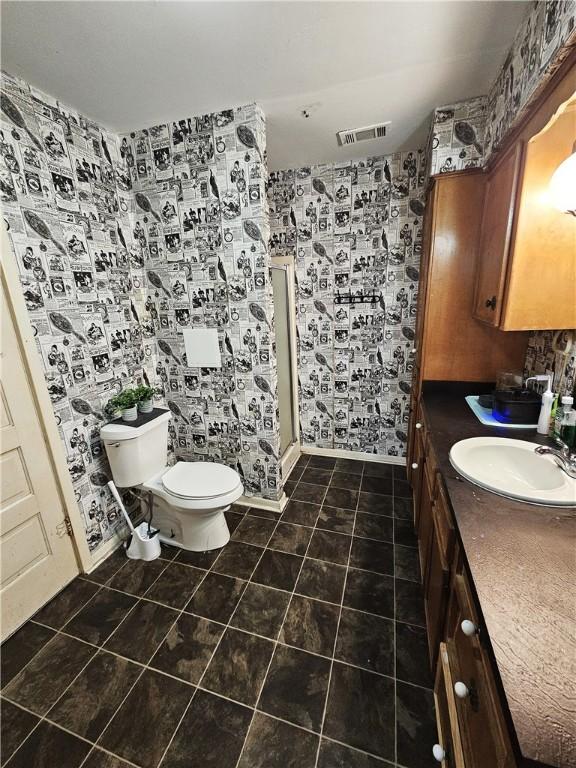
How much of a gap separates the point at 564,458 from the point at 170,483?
189 centimetres

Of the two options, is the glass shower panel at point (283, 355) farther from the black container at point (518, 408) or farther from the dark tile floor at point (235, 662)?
the black container at point (518, 408)

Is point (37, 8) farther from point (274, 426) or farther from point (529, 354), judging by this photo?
point (529, 354)

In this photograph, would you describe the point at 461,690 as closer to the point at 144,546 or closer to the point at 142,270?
the point at 144,546

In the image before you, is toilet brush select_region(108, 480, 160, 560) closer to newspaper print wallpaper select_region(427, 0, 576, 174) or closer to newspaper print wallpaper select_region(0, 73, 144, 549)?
newspaper print wallpaper select_region(0, 73, 144, 549)

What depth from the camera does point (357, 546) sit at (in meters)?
1.97

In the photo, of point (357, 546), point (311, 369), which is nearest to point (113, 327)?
point (311, 369)

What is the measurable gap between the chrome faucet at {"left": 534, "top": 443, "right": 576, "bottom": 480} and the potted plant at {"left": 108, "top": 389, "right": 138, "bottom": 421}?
2.05 meters

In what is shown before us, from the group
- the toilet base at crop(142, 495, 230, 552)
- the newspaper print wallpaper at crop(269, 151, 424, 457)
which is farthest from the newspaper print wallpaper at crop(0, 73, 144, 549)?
the newspaper print wallpaper at crop(269, 151, 424, 457)

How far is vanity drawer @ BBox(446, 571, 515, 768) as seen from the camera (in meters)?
0.59

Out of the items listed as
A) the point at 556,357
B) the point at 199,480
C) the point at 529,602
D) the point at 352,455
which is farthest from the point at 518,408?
the point at 199,480

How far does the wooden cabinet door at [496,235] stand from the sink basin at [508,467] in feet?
1.79

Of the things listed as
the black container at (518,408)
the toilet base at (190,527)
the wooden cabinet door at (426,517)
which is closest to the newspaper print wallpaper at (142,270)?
the toilet base at (190,527)

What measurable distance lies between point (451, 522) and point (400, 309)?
1896 millimetres

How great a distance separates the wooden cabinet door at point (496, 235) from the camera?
1327 mm
